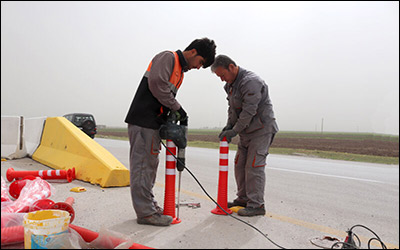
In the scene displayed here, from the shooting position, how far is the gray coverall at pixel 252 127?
4195 mm

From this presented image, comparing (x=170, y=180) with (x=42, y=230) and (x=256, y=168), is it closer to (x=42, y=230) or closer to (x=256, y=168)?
(x=256, y=168)

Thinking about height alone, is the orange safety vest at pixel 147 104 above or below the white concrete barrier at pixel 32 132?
above

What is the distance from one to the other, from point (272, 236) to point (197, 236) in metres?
0.81

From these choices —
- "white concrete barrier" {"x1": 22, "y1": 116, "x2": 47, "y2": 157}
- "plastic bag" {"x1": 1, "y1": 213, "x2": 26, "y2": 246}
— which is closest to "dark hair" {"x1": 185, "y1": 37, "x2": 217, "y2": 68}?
"plastic bag" {"x1": 1, "y1": 213, "x2": 26, "y2": 246}

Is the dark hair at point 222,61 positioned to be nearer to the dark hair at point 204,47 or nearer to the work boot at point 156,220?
the dark hair at point 204,47

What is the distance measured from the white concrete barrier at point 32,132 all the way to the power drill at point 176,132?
6.38 m

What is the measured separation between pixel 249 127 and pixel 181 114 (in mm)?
1066

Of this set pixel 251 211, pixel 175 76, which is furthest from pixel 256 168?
pixel 175 76

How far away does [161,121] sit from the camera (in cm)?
378

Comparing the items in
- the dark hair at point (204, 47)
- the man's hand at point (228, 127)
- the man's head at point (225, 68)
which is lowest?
the man's hand at point (228, 127)

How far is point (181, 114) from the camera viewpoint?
3.84m

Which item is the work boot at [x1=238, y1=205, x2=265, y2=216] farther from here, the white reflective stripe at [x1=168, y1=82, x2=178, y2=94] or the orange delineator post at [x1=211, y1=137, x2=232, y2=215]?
the white reflective stripe at [x1=168, y1=82, x2=178, y2=94]

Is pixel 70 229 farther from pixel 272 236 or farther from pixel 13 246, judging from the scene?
pixel 272 236

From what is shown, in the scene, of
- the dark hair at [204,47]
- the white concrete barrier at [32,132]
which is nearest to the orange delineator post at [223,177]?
the dark hair at [204,47]
